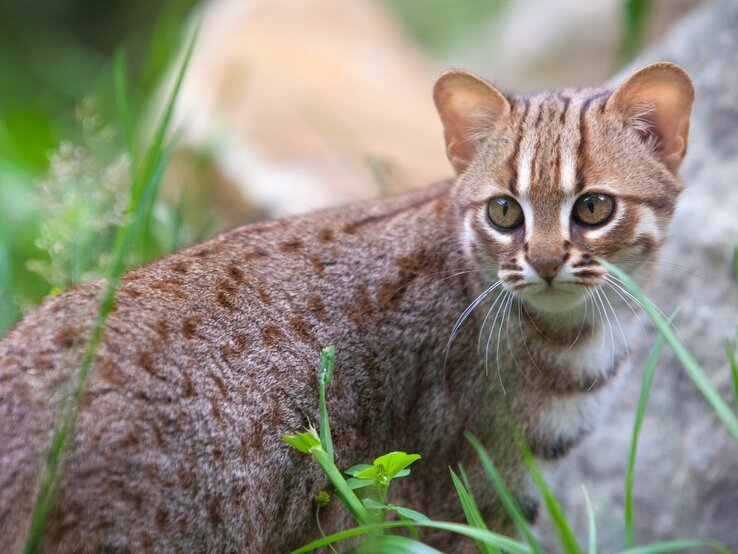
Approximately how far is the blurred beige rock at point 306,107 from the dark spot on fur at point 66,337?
109 inches

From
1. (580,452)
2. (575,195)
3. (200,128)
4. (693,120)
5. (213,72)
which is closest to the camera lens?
(575,195)

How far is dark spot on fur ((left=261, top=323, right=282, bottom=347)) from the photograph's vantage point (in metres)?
3.41

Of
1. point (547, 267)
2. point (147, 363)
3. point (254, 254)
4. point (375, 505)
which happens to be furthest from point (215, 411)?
point (547, 267)

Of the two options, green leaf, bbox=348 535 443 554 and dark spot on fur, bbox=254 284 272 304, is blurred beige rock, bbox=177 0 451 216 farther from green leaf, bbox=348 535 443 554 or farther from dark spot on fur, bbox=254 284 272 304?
green leaf, bbox=348 535 443 554

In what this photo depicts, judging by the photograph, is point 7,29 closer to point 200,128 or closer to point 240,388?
point 200,128

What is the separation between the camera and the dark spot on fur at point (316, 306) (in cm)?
369

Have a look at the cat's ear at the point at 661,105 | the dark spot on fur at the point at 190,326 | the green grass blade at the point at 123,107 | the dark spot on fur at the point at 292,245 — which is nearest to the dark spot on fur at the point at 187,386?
the dark spot on fur at the point at 190,326

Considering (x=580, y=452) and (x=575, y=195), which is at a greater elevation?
(x=575, y=195)

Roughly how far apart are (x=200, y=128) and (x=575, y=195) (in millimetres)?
4334

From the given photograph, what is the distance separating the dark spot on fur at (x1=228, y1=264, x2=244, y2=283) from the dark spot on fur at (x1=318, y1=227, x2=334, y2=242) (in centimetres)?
51

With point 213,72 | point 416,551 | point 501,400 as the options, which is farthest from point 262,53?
point 416,551

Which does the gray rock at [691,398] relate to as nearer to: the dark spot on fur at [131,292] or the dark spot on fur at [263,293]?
the dark spot on fur at [263,293]

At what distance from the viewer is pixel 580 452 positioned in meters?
5.00

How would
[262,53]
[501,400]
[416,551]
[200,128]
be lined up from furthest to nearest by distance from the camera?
[262,53], [200,128], [501,400], [416,551]
